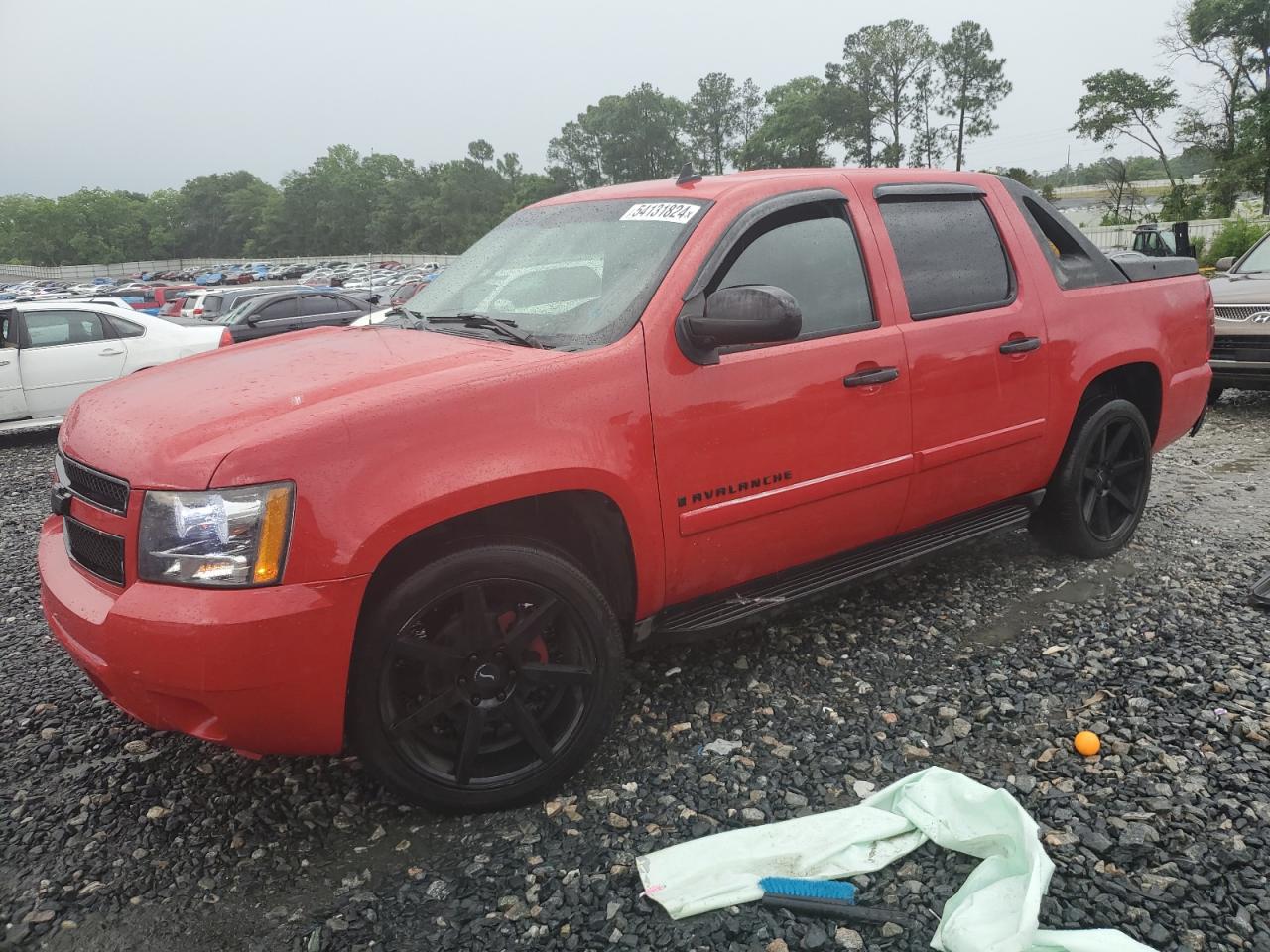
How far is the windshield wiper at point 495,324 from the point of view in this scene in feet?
9.19

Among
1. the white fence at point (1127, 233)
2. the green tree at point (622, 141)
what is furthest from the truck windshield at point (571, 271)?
the green tree at point (622, 141)

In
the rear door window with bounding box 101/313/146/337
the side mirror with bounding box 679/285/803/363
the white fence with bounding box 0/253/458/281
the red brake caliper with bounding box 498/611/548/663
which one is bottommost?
the red brake caliper with bounding box 498/611/548/663

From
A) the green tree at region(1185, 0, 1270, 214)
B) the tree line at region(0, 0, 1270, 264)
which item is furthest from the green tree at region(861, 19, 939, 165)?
the green tree at region(1185, 0, 1270, 214)

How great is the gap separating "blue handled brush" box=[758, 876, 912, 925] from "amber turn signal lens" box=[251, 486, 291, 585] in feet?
4.69

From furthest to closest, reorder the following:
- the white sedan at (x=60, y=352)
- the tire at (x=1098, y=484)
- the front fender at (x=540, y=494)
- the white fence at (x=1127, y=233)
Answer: the white fence at (x=1127, y=233) → the white sedan at (x=60, y=352) → the tire at (x=1098, y=484) → the front fender at (x=540, y=494)

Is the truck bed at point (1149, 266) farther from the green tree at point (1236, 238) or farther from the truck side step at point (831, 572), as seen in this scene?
the green tree at point (1236, 238)

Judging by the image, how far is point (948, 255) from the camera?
3.57 meters

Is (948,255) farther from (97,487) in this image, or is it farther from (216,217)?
(216,217)

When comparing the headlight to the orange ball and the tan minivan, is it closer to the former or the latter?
the orange ball

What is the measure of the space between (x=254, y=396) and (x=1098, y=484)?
3.71 metres

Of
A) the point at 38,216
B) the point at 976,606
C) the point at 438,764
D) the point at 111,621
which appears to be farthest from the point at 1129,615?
the point at 38,216

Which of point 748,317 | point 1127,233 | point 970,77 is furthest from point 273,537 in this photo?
point 970,77

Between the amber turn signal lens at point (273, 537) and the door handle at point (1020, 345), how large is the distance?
274 centimetres

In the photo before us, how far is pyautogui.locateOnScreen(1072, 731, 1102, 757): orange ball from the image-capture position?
281cm
